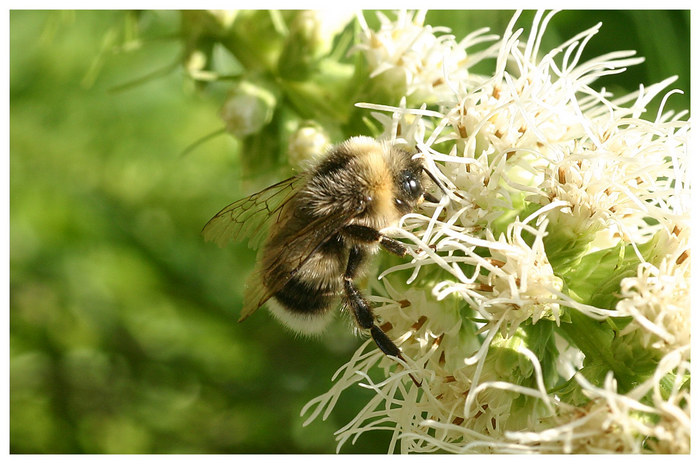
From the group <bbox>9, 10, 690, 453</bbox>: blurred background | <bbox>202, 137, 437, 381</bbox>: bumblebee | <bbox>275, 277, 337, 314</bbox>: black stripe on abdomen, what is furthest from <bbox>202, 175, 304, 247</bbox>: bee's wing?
<bbox>9, 10, 690, 453</bbox>: blurred background

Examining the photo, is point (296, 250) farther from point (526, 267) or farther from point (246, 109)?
point (246, 109)

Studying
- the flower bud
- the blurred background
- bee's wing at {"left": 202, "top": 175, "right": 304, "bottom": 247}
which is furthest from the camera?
the blurred background

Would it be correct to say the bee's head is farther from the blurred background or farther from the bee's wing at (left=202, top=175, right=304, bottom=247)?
the blurred background

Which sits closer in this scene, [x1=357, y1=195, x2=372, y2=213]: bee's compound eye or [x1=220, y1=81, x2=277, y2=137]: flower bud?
[x1=357, y1=195, x2=372, y2=213]: bee's compound eye

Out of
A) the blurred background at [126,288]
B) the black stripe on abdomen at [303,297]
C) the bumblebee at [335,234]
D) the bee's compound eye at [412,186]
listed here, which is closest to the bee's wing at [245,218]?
the bumblebee at [335,234]

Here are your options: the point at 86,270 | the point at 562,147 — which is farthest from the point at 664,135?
the point at 86,270

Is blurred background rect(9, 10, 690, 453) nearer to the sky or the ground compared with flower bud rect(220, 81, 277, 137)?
nearer to the ground
